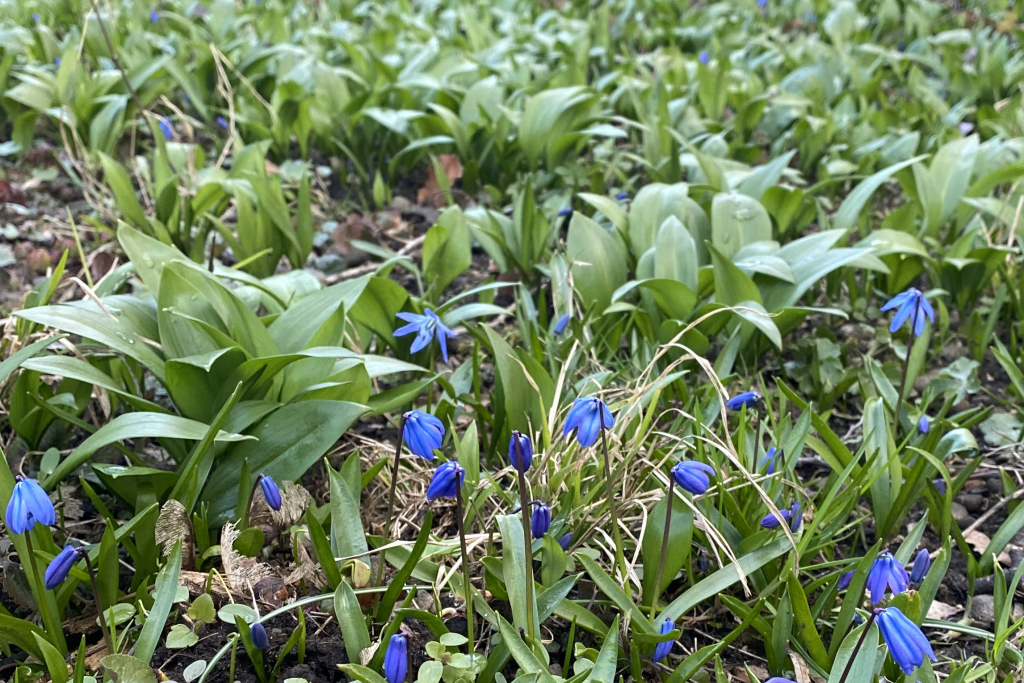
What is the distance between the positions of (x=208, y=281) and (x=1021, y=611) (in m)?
2.03

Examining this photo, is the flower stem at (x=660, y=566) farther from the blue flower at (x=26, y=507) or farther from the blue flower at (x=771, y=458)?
the blue flower at (x=26, y=507)

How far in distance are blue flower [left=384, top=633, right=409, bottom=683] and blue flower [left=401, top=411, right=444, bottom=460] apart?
0.32 metres

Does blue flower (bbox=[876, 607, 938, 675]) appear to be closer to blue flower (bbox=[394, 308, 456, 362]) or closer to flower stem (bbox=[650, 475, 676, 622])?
flower stem (bbox=[650, 475, 676, 622])

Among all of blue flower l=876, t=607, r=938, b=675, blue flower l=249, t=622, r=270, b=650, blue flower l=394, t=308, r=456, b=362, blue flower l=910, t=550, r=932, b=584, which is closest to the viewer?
blue flower l=876, t=607, r=938, b=675

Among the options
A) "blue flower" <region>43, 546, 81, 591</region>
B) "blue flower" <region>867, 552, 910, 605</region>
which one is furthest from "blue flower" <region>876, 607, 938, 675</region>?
"blue flower" <region>43, 546, 81, 591</region>

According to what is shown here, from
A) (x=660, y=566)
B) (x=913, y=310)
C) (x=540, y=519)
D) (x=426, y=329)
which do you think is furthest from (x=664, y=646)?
(x=913, y=310)

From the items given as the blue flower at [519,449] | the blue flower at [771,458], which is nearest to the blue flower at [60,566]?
the blue flower at [519,449]

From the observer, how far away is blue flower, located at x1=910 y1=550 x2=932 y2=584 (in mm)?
1674

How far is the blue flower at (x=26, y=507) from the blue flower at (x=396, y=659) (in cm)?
59

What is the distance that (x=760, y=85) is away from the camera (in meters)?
4.58

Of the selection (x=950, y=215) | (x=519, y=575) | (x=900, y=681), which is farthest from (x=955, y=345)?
(x=519, y=575)

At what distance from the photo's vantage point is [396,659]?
1.30 meters

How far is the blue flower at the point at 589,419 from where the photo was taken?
148cm

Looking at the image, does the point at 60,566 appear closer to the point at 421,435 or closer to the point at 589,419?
the point at 421,435
